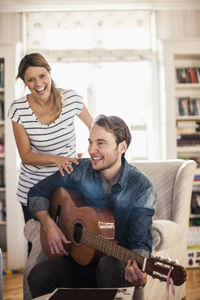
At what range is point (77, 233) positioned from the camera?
1.62 m

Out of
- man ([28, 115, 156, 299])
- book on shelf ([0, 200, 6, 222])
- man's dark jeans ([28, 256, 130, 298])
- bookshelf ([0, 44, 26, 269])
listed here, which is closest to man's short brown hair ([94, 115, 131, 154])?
man ([28, 115, 156, 299])

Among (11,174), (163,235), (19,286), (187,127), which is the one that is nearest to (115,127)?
(163,235)

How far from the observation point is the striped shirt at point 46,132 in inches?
73.4

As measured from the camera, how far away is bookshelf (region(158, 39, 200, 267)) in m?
3.64

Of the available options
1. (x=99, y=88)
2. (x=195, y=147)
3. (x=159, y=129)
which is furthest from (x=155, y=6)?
(x=195, y=147)

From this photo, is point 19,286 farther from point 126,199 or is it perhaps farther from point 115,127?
point 115,127

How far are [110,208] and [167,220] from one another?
61 cm

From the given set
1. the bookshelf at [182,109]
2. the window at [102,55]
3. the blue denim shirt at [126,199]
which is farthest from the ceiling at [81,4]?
the blue denim shirt at [126,199]

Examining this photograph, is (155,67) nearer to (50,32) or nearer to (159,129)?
(159,129)

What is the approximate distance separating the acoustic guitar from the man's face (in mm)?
Result: 190

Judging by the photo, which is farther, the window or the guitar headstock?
the window

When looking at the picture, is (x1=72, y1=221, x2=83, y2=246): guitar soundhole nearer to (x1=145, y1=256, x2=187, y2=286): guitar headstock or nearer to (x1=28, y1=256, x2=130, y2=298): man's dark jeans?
(x1=28, y1=256, x2=130, y2=298): man's dark jeans

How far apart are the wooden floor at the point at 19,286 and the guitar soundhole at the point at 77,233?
1066 millimetres

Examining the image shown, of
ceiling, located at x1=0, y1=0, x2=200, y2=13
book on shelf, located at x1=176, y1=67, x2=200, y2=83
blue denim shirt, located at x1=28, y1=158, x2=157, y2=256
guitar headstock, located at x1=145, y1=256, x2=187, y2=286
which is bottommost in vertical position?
guitar headstock, located at x1=145, y1=256, x2=187, y2=286
